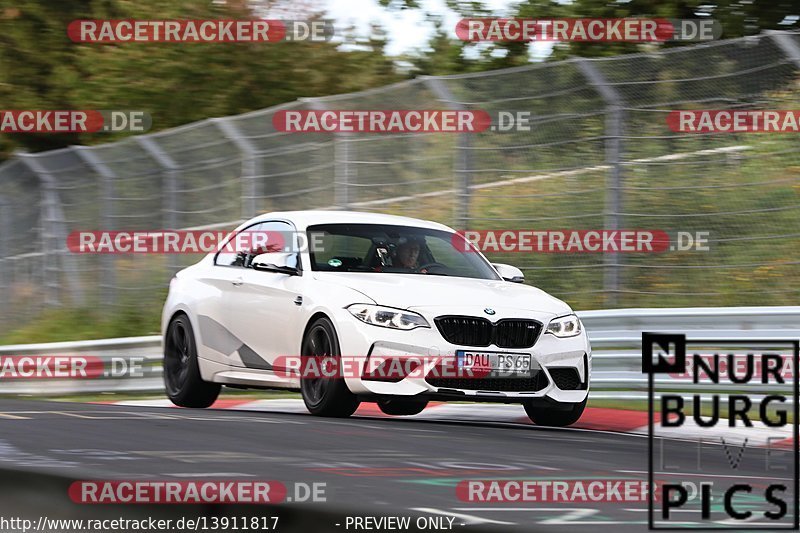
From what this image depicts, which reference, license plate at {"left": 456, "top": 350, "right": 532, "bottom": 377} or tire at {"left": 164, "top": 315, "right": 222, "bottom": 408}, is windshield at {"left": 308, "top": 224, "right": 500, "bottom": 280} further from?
tire at {"left": 164, "top": 315, "right": 222, "bottom": 408}

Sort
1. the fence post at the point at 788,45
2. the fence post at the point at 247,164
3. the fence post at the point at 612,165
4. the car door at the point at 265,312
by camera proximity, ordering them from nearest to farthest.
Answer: the car door at the point at 265,312
the fence post at the point at 788,45
the fence post at the point at 612,165
the fence post at the point at 247,164

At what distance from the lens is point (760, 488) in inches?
271

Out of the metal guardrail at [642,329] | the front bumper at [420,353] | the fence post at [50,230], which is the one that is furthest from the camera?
the fence post at [50,230]

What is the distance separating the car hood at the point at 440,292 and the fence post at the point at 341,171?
200 inches

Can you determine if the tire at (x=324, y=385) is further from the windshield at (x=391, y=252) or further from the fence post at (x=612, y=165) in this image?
the fence post at (x=612, y=165)

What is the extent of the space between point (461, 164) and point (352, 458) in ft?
21.8

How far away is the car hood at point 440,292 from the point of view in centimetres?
962

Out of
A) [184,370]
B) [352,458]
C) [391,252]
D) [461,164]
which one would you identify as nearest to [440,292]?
[391,252]

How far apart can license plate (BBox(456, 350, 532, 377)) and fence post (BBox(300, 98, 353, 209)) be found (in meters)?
5.95

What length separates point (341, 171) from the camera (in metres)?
15.5

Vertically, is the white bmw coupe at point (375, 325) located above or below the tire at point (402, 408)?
above

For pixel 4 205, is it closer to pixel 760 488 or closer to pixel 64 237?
pixel 64 237

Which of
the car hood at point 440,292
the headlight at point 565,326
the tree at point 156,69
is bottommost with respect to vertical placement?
the headlight at point 565,326

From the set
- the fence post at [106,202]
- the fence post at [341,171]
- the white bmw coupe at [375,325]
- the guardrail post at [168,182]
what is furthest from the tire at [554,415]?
the fence post at [106,202]
